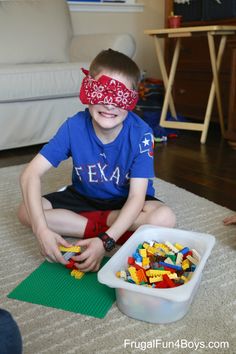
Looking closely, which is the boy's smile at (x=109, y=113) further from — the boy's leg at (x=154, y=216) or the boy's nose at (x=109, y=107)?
the boy's leg at (x=154, y=216)

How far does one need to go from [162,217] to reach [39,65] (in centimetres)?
146

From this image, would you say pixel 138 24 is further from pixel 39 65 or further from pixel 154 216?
pixel 154 216

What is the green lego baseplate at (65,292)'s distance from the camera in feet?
2.96

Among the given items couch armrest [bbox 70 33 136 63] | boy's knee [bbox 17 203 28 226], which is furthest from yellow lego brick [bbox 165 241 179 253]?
couch armrest [bbox 70 33 136 63]

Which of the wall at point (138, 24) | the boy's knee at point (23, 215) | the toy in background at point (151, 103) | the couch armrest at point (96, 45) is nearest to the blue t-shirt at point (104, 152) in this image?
the boy's knee at point (23, 215)

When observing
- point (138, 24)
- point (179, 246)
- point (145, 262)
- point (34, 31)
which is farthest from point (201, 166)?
point (138, 24)

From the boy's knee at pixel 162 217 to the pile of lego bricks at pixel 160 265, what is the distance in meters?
0.10

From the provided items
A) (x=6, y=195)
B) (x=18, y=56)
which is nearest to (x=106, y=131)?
(x=6, y=195)

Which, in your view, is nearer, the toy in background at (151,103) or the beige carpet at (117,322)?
the beige carpet at (117,322)

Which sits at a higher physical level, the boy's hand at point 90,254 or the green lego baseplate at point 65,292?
→ the boy's hand at point 90,254

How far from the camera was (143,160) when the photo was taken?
1.09 meters

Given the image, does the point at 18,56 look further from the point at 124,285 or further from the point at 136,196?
the point at 124,285

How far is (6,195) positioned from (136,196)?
0.72 metres

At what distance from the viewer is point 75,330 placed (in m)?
0.83
